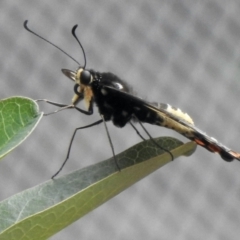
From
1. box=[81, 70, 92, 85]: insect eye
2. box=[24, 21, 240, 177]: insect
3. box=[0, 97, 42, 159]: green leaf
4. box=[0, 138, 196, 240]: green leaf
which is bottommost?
box=[0, 138, 196, 240]: green leaf

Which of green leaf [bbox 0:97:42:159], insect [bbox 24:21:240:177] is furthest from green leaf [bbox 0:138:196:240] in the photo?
insect [bbox 24:21:240:177]

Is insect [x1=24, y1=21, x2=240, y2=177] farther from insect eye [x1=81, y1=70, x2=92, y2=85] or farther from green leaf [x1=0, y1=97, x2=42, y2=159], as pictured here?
green leaf [x1=0, y1=97, x2=42, y2=159]

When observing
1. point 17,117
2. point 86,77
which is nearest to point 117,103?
point 86,77

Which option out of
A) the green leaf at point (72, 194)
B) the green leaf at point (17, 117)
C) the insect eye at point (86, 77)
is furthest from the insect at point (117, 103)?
the green leaf at point (17, 117)

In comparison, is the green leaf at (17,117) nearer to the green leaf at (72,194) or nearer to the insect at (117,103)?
the green leaf at (72,194)

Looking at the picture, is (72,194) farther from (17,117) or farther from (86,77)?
(86,77)

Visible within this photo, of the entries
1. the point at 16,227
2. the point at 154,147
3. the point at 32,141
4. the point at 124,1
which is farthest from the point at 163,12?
the point at 16,227
